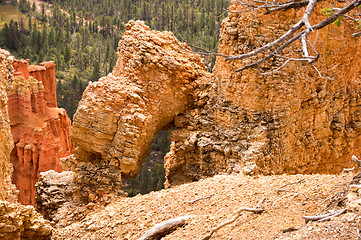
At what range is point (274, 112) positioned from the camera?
8898 mm

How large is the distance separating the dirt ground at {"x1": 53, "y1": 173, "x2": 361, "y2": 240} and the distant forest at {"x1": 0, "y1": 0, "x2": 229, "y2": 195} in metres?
25.4

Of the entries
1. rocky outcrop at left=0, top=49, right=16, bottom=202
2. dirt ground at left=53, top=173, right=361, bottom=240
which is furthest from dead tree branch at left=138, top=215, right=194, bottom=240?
rocky outcrop at left=0, top=49, right=16, bottom=202

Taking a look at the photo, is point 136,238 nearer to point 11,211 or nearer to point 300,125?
point 11,211

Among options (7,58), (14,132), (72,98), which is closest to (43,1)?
(72,98)

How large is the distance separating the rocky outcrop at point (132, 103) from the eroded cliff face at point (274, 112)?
759 millimetres

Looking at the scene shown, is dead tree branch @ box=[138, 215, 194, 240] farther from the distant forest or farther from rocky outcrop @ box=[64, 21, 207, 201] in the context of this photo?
the distant forest

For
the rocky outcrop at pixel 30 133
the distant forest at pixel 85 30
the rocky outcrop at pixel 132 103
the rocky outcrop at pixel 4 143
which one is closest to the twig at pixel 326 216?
the rocky outcrop at pixel 132 103

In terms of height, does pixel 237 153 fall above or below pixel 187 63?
below

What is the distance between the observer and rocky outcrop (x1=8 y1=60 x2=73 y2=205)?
23.8 meters

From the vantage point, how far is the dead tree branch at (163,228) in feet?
19.0

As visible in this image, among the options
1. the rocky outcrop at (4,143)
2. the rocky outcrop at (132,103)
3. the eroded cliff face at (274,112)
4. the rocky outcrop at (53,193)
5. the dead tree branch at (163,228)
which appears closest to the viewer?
the dead tree branch at (163,228)

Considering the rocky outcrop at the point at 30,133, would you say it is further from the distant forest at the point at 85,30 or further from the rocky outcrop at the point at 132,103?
the rocky outcrop at the point at 132,103

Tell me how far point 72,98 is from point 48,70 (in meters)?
6.95

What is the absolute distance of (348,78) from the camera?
31.9ft
